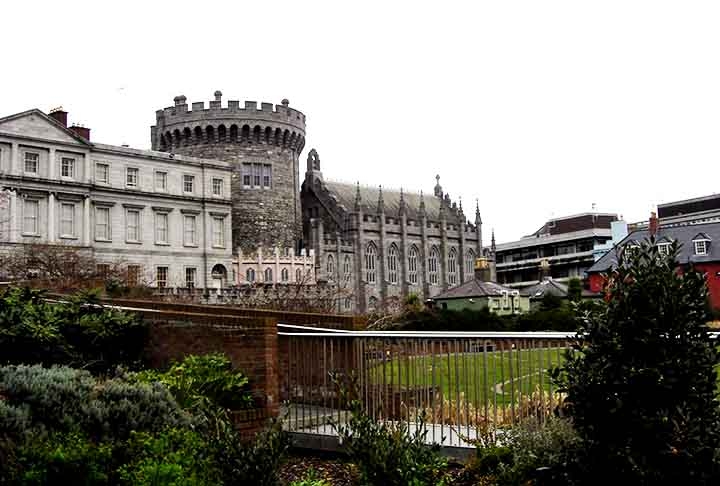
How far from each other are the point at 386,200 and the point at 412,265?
8.60 m

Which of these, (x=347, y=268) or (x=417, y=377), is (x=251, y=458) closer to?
(x=417, y=377)

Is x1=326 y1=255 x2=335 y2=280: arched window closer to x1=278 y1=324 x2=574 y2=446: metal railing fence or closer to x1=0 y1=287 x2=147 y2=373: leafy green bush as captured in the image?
x1=0 y1=287 x2=147 y2=373: leafy green bush

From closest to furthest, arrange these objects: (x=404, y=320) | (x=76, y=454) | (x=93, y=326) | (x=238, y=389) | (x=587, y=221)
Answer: (x=76, y=454)
(x=238, y=389)
(x=93, y=326)
(x=404, y=320)
(x=587, y=221)

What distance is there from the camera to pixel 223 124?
59656 millimetres

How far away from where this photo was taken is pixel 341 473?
9.16 m

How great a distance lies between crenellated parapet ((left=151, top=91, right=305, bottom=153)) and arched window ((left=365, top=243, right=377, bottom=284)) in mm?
13305

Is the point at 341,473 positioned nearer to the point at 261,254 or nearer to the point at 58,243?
the point at 58,243

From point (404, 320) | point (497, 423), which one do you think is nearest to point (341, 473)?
point (497, 423)

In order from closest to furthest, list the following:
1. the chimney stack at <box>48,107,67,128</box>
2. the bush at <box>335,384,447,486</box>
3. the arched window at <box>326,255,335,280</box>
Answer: the bush at <box>335,384,447,486</box>, the chimney stack at <box>48,107,67,128</box>, the arched window at <box>326,255,335,280</box>

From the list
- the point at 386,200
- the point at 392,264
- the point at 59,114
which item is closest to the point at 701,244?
the point at 392,264

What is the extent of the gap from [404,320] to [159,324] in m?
28.3

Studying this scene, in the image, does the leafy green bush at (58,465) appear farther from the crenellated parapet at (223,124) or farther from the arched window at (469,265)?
the arched window at (469,265)

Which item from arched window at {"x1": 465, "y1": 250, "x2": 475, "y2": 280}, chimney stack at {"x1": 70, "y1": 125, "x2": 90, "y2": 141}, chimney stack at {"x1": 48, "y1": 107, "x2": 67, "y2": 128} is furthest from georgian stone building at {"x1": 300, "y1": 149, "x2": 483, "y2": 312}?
chimney stack at {"x1": 48, "y1": 107, "x2": 67, "y2": 128}

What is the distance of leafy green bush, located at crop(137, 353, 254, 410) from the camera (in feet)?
34.0
